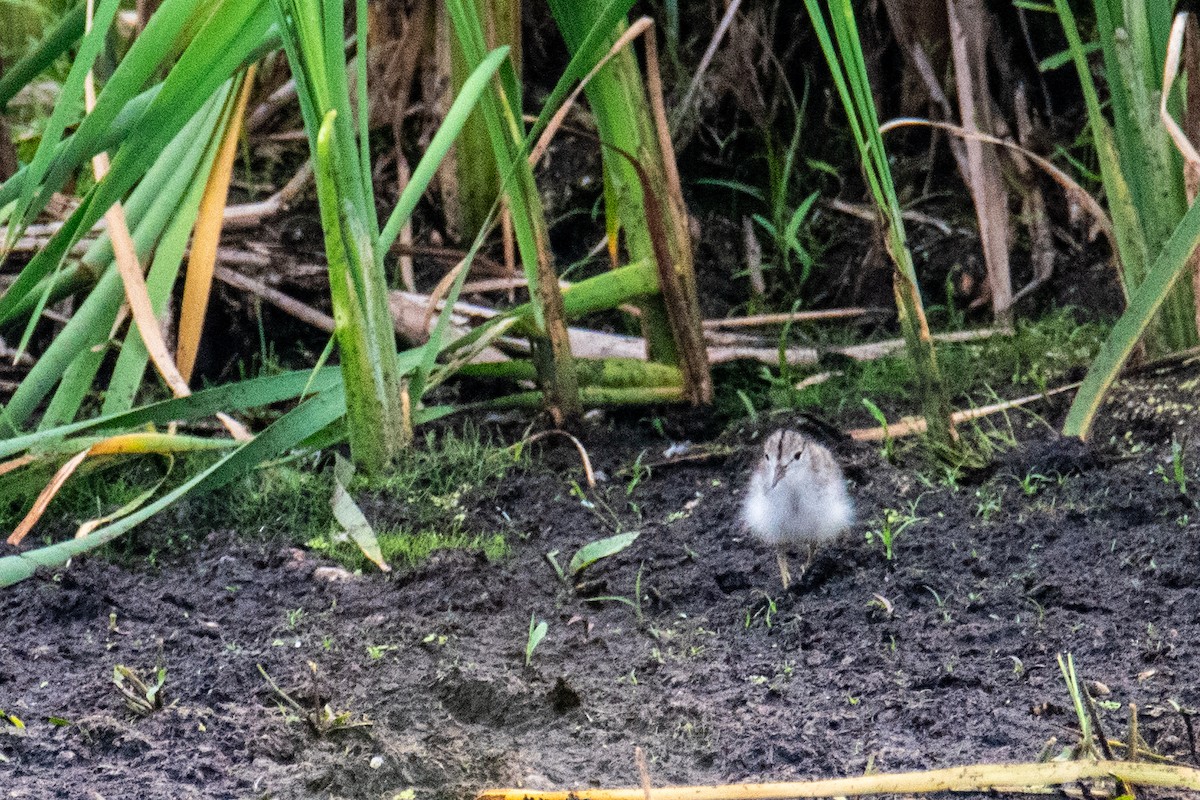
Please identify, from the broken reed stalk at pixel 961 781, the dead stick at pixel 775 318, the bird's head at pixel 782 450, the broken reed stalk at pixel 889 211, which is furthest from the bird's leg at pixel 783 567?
the dead stick at pixel 775 318

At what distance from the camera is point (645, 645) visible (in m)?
2.92

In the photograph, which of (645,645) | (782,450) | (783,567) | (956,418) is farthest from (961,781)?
(956,418)

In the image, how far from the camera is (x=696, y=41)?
5.48 metres

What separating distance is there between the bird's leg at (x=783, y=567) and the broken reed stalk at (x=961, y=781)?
3.03ft

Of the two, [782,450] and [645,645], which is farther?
[782,450]

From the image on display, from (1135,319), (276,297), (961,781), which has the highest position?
(276,297)

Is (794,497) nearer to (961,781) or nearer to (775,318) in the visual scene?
(961,781)

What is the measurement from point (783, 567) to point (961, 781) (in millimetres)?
1055

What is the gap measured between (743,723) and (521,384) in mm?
2116

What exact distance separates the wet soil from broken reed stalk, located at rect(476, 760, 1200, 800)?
77 mm

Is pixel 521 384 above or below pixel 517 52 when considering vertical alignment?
below

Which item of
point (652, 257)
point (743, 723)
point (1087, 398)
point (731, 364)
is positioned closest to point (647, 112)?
point (652, 257)

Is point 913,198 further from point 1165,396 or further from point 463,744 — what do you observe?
point 463,744

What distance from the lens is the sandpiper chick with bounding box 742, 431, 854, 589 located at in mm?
3291
